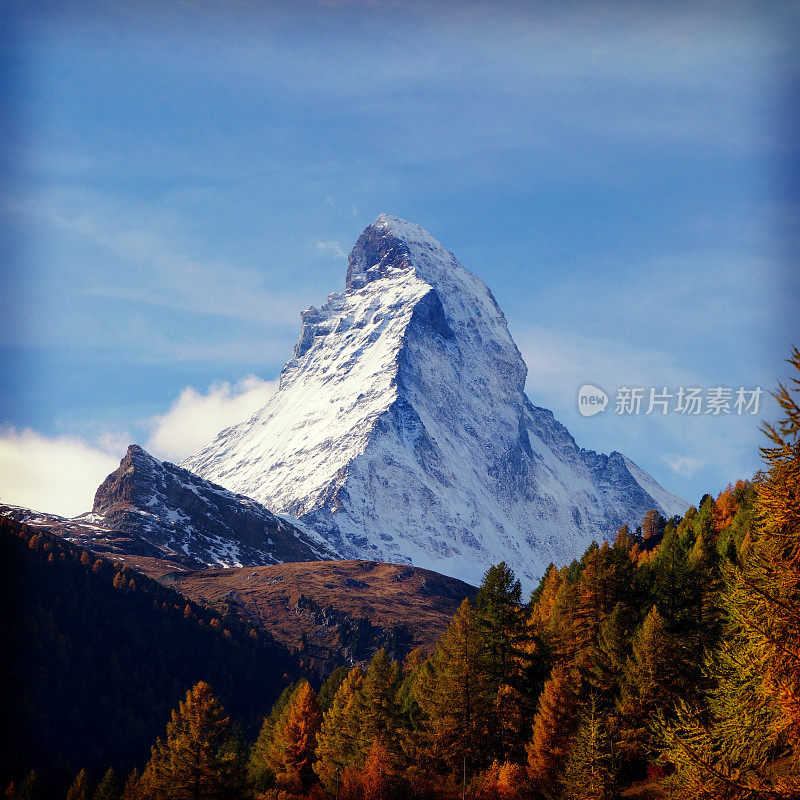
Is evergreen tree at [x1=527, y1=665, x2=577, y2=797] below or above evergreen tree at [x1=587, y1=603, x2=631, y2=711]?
above

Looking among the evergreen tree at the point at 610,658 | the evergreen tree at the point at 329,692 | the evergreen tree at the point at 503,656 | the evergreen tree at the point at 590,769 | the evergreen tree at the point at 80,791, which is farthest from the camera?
the evergreen tree at the point at 80,791

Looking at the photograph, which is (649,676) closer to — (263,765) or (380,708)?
(380,708)

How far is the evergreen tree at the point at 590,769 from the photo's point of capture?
1516 inches

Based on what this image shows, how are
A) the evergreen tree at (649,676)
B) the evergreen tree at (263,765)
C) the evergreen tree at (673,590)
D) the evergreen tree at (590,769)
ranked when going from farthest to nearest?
the evergreen tree at (263,765) → the evergreen tree at (673,590) → the evergreen tree at (649,676) → the evergreen tree at (590,769)

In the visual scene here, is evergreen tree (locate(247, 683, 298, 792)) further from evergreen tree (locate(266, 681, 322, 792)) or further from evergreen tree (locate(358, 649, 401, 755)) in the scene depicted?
evergreen tree (locate(358, 649, 401, 755))

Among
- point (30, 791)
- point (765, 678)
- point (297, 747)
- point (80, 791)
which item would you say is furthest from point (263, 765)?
point (765, 678)

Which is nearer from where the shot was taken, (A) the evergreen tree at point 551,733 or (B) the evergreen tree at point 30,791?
(A) the evergreen tree at point 551,733

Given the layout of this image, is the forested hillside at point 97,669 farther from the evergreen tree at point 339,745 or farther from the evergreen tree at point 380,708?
the evergreen tree at point 380,708

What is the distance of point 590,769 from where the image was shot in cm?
3931

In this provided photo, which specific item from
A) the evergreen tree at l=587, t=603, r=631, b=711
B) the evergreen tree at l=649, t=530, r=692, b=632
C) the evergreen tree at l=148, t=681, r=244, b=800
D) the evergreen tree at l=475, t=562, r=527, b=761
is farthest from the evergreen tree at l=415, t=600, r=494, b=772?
the evergreen tree at l=649, t=530, r=692, b=632

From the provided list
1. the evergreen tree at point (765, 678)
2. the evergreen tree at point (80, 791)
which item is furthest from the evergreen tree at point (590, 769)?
the evergreen tree at point (80, 791)

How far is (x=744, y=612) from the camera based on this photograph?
1642 cm

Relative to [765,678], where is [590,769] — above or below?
below

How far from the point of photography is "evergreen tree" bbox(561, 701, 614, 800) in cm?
3850
